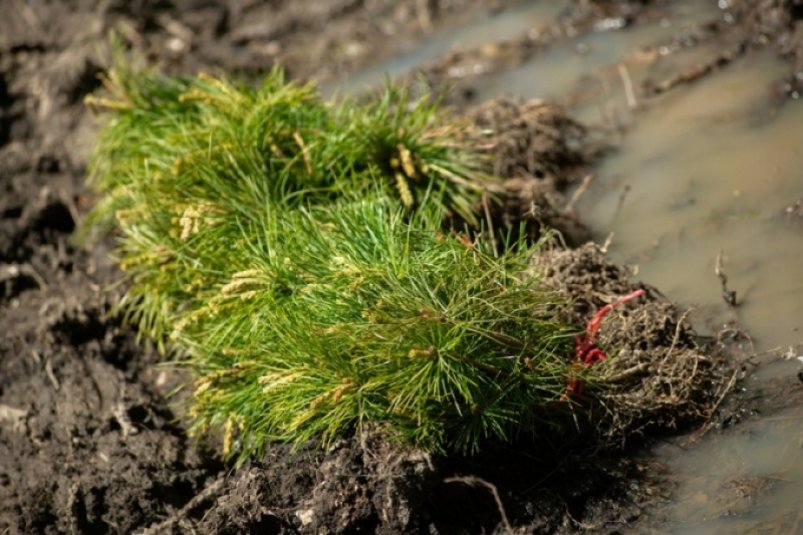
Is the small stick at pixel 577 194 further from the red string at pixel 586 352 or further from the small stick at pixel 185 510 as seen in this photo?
the small stick at pixel 185 510

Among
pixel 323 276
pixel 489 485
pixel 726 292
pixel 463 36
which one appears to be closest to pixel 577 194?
pixel 726 292

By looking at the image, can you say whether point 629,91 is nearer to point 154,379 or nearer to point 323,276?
point 323,276

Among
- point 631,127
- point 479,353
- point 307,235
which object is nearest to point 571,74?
point 631,127

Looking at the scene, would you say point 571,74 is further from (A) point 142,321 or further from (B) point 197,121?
(A) point 142,321

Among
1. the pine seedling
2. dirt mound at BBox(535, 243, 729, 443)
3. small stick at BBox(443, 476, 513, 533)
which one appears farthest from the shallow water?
the pine seedling

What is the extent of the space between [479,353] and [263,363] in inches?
33.1

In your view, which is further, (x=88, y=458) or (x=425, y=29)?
(x=425, y=29)

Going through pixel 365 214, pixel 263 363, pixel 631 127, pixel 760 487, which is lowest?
pixel 760 487

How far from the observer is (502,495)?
3.78 m

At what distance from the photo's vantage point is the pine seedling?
12.0 ft

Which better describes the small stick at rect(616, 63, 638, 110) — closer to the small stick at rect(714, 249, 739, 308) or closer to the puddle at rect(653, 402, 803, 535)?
the small stick at rect(714, 249, 739, 308)

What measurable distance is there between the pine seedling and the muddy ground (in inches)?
6.6

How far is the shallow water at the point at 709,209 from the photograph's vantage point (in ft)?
12.1

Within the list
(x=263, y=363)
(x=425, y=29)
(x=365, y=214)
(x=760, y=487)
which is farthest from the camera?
(x=425, y=29)
